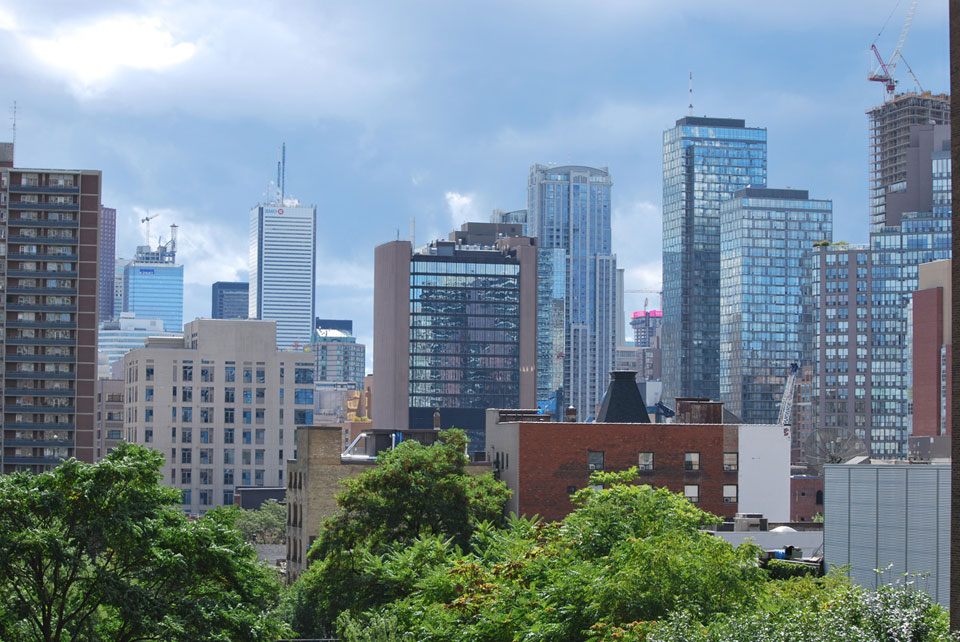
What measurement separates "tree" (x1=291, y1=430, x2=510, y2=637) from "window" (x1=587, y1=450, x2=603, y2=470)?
14.6 metres

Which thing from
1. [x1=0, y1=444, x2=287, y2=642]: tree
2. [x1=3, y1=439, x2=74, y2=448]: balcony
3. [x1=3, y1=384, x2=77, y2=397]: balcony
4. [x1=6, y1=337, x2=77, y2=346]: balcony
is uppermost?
[x1=6, y1=337, x2=77, y2=346]: balcony

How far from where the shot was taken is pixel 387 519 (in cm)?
8125

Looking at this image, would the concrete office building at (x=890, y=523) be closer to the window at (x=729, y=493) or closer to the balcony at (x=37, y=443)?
the window at (x=729, y=493)

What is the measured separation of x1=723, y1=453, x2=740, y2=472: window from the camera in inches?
4050

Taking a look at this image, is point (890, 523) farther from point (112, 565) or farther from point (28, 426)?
point (28, 426)

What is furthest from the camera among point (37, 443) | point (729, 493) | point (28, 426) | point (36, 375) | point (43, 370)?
point (43, 370)

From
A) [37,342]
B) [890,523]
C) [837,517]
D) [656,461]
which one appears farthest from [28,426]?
[890,523]

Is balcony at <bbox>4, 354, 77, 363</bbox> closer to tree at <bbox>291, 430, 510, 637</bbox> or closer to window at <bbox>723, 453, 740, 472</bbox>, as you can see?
tree at <bbox>291, 430, 510, 637</bbox>

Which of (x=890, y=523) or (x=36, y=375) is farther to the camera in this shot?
(x=36, y=375)

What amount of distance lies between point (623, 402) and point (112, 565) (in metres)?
78.6

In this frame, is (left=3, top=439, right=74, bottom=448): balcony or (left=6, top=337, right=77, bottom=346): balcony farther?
(left=6, top=337, right=77, bottom=346): balcony

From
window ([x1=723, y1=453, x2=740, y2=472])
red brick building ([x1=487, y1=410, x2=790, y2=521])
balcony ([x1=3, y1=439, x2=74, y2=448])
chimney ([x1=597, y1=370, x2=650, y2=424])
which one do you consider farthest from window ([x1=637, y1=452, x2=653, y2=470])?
balcony ([x1=3, y1=439, x2=74, y2=448])

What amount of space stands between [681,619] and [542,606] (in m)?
11.1

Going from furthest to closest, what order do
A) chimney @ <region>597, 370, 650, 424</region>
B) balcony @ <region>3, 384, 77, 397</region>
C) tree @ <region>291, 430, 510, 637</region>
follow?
balcony @ <region>3, 384, 77, 397</region>
chimney @ <region>597, 370, 650, 424</region>
tree @ <region>291, 430, 510, 637</region>
